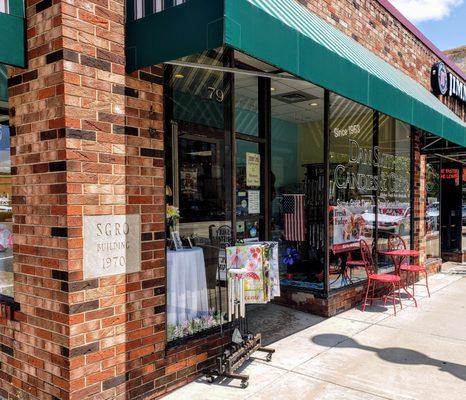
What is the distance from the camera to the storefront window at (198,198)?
4.16 meters

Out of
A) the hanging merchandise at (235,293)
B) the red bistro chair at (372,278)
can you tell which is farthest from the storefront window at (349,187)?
the hanging merchandise at (235,293)

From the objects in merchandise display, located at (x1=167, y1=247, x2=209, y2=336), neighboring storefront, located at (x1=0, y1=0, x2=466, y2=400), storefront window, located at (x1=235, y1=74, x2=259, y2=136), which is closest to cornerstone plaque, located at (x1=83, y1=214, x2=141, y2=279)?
neighboring storefront, located at (x1=0, y1=0, x2=466, y2=400)

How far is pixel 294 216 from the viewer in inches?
285

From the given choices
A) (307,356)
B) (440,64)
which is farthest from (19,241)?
(440,64)

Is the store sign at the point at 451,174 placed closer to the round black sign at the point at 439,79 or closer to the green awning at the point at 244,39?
the round black sign at the point at 439,79

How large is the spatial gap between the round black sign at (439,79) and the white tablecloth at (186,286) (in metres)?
7.60

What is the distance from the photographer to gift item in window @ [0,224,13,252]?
363 centimetres

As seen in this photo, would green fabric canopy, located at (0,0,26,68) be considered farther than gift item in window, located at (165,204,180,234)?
No

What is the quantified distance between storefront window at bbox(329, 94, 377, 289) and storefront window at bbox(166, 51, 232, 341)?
7.55ft

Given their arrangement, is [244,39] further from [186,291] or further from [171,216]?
[186,291]

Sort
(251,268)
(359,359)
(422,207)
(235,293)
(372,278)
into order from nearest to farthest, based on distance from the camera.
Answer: (235,293), (251,268), (359,359), (372,278), (422,207)

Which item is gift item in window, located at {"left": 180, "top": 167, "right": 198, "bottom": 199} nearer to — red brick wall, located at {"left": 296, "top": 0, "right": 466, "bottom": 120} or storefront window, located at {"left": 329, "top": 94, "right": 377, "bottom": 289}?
storefront window, located at {"left": 329, "top": 94, "right": 377, "bottom": 289}

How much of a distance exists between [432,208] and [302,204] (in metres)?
4.78

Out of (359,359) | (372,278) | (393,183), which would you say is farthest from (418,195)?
(359,359)
